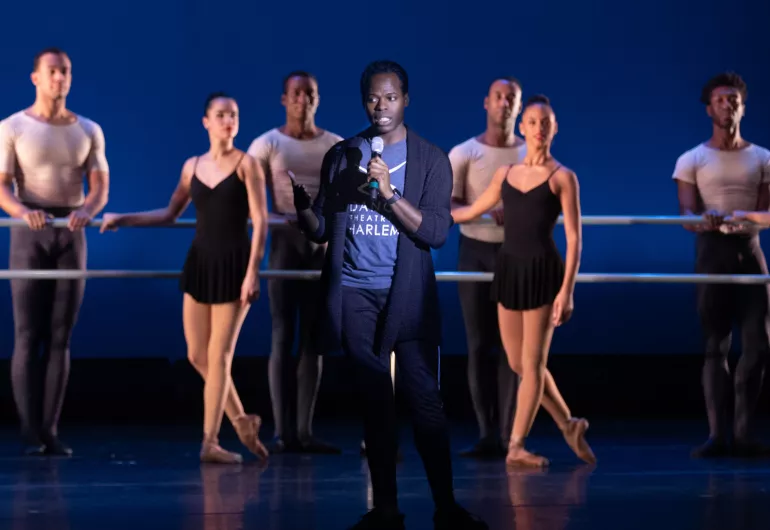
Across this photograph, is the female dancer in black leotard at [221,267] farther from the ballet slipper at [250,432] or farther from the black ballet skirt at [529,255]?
the black ballet skirt at [529,255]

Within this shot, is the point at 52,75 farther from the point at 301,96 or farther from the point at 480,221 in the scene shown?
the point at 480,221

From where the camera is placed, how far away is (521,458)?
445 cm

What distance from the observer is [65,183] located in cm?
490

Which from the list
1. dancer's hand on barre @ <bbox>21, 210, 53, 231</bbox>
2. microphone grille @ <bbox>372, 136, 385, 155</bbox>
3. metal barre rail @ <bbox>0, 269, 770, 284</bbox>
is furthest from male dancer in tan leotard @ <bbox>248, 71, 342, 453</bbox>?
microphone grille @ <bbox>372, 136, 385, 155</bbox>

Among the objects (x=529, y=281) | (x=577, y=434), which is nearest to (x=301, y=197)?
(x=529, y=281)

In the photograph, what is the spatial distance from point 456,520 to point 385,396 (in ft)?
1.09

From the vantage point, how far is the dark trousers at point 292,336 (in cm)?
486

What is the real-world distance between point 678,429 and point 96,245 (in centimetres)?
267

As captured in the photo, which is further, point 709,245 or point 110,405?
point 110,405

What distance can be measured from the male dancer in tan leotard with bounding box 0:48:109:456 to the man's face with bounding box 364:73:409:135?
72.1 inches

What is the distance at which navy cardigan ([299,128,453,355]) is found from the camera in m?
3.20

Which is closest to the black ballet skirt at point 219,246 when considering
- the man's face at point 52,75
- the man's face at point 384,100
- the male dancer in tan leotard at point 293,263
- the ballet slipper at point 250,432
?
the male dancer in tan leotard at point 293,263

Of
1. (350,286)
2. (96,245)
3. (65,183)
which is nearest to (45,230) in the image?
(65,183)

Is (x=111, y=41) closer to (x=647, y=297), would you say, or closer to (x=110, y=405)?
(x=110, y=405)
